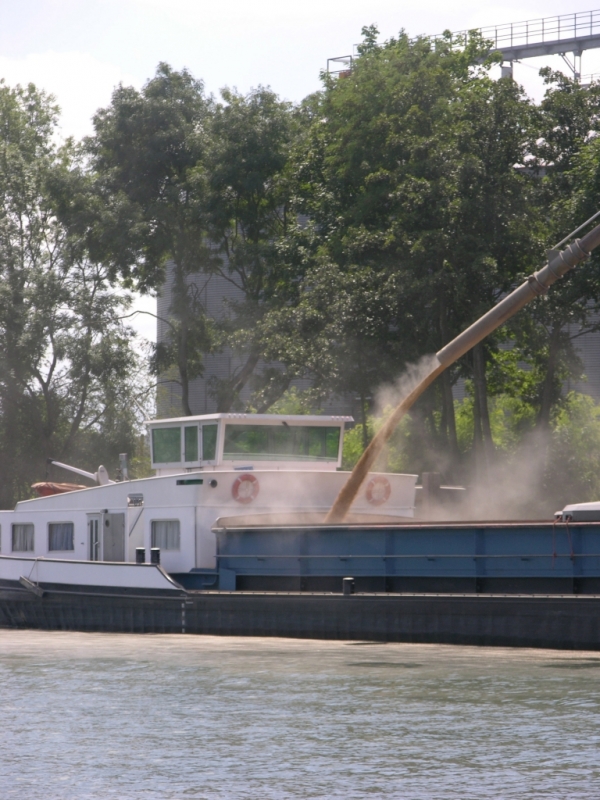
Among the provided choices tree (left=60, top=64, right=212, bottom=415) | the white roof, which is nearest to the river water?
the white roof

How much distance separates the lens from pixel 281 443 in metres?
22.3

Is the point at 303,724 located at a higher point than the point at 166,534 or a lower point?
lower

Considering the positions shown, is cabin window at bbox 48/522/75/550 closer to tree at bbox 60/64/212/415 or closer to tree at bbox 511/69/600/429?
tree at bbox 511/69/600/429

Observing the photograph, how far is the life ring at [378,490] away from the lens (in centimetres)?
2212

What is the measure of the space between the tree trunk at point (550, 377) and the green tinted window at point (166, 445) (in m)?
16.9

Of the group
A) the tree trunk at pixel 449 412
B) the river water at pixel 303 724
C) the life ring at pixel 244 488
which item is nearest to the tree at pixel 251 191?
the tree trunk at pixel 449 412

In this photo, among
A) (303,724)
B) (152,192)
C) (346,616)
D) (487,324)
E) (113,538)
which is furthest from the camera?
(152,192)

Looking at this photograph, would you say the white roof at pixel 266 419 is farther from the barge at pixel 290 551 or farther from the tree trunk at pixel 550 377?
the tree trunk at pixel 550 377

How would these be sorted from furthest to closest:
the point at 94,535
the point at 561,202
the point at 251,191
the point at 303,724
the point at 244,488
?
the point at 251,191
the point at 561,202
the point at 94,535
the point at 244,488
the point at 303,724

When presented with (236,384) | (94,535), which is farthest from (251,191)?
(94,535)

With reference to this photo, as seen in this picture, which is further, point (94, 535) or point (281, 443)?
point (94, 535)

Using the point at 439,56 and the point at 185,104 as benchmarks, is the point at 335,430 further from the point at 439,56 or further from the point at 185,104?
the point at 185,104

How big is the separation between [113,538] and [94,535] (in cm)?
57

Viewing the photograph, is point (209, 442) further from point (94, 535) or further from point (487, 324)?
point (487, 324)
